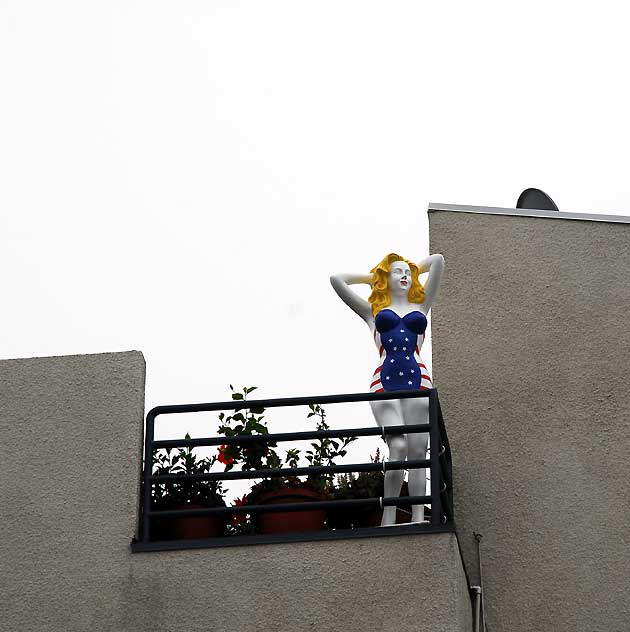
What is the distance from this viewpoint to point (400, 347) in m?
9.59

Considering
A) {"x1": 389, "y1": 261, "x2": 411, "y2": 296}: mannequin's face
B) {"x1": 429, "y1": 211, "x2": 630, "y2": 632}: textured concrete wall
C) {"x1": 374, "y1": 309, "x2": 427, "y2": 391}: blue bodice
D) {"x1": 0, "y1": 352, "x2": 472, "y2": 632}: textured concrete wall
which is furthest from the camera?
{"x1": 389, "y1": 261, "x2": 411, "y2": 296}: mannequin's face

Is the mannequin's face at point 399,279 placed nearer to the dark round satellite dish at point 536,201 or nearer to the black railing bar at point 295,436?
the black railing bar at point 295,436

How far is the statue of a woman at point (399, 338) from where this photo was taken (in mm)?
9242

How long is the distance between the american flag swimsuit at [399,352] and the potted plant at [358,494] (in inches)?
21.8

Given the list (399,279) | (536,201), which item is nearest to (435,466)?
(399,279)

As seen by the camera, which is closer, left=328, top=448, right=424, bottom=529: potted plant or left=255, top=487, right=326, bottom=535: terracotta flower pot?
left=255, top=487, right=326, bottom=535: terracotta flower pot

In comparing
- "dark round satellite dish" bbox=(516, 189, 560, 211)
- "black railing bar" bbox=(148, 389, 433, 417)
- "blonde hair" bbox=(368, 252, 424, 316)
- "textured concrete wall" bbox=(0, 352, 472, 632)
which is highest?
"dark round satellite dish" bbox=(516, 189, 560, 211)

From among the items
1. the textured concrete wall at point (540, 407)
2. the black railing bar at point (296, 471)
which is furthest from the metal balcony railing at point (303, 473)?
the textured concrete wall at point (540, 407)

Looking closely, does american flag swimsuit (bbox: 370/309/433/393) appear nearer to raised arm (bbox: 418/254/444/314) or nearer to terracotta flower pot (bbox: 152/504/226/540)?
raised arm (bbox: 418/254/444/314)

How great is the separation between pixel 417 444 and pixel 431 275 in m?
1.31

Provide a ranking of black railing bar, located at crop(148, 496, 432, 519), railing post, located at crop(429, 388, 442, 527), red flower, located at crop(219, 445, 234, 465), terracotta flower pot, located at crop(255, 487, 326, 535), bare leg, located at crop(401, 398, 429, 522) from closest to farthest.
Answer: railing post, located at crop(429, 388, 442, 527) → black railing bar, located at crop(148, 496, 432, 519) → terracotta flower pot, located at crop(255, 487, 326, 535) → red flower, located at crop(219, 445, 234, 465) → bare leg, located at crop(401, 398, 429, 522)

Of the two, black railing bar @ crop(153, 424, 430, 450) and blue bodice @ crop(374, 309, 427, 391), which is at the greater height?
blue bodice @ crop(374, 309, 427, 391)

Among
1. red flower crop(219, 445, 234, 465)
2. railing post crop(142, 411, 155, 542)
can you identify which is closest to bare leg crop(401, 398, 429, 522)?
red flower crop(219, 445, 234, 465)

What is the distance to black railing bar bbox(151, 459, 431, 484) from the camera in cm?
857
